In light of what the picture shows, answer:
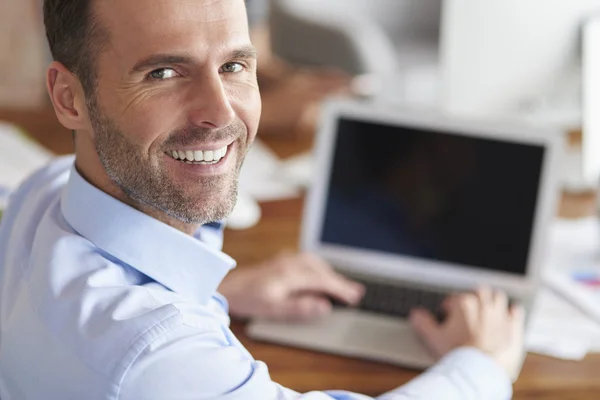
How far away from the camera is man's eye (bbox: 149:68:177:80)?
993 mm

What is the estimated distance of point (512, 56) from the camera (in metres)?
1.97

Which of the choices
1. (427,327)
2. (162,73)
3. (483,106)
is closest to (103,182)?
(162,73)

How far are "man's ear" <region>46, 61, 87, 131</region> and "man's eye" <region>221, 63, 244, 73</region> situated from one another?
16 cm

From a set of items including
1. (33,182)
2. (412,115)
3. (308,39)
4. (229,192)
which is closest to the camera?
(229,192)

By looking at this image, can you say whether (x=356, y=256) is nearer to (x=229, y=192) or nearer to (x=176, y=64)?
(x=229, y=192)

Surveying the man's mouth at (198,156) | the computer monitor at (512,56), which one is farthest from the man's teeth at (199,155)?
the computer monitor at (512,56)

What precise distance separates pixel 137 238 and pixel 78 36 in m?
0.24

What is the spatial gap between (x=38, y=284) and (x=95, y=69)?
0.81 ft

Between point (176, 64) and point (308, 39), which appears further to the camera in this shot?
point (308, 39)

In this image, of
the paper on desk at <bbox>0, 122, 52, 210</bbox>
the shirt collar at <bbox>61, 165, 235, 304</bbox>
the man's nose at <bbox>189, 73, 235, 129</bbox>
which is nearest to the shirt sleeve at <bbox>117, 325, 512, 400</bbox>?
the shirt collar at <bbox>61, 165, 235, 304</bbox>

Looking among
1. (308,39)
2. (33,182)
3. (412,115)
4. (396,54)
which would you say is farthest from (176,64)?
(396,54)

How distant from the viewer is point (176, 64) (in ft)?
3.24

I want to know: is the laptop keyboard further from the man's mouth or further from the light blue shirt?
the man's mouth

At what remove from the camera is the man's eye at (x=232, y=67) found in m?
1.04
